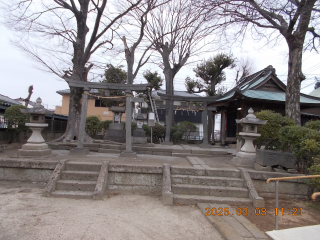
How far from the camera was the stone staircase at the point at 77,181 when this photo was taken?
16.5ft

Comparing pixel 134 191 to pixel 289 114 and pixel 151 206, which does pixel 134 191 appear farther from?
pixel 289 114

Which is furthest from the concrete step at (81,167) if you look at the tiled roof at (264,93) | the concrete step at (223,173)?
the tiled roof at (264,93)

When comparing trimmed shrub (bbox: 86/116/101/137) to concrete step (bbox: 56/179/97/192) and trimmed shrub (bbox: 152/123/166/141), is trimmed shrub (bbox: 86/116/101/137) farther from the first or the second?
concrete step (bbox: 56/179/97/192)

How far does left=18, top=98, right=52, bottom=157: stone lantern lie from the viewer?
676cm

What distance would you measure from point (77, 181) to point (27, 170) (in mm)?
1631

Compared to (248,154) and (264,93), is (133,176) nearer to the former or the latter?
(248,154)

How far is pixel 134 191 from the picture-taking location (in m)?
5.66

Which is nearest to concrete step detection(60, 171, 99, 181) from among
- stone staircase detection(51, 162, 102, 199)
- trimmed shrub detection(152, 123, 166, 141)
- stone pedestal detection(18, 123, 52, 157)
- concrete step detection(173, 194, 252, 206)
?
stone staircase detection(51, 162, 102, 199)

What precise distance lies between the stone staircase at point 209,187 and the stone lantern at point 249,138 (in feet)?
3.56

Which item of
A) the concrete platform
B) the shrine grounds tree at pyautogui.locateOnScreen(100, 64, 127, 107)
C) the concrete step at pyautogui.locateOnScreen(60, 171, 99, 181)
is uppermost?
the shrine grounds tree at pyautogui.locateOnScreen(100, 64, 127, 107)

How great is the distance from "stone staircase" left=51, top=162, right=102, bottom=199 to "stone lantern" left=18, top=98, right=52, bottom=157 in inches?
67.5

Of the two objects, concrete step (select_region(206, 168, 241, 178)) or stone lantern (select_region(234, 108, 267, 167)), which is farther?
stone lantern (select_region(234, 108, 267, 167))

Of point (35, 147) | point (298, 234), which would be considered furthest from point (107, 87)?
point (298, 234)

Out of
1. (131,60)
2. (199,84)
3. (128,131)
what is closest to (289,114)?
(128,131)
